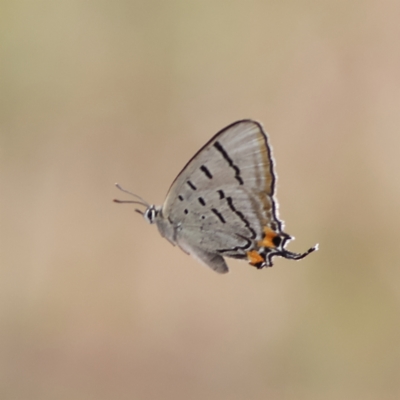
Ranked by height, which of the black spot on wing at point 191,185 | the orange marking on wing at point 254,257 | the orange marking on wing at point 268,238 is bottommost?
the orange marking on wing at point 254,257

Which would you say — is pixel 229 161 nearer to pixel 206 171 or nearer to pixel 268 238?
pixel 206 171

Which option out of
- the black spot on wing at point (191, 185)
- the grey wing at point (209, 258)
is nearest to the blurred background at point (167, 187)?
the grey wing at point (209, 258)

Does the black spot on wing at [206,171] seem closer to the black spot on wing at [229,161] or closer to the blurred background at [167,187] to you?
the black spot on wing at [229,161]

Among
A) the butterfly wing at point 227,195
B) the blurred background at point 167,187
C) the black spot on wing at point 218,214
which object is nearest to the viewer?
the butterfly wing at point 227,195

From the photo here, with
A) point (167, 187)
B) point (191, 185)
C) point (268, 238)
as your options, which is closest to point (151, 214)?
point (191, 185)

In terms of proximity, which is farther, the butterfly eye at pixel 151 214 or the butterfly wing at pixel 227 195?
the butterfly eye at pixel 151 214

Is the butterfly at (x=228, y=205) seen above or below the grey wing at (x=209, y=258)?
above

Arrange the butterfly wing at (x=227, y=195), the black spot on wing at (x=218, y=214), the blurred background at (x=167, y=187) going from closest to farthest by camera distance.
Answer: the butterfly wing at (x=227, y=195) < the black spot on wing at (x=218, y=214) < the blurred background at (x=167, y=187)
